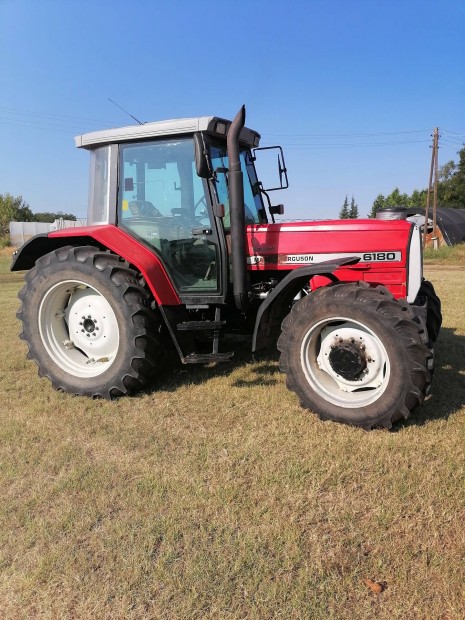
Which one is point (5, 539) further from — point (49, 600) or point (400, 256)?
point (400, 256)

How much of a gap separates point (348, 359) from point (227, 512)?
4.85 feet

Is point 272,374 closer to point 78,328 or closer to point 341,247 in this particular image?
point 341,247

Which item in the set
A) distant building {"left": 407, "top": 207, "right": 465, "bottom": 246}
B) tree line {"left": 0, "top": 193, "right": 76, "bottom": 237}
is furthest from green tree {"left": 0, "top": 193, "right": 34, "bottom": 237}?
distant building {"left": 407, "top": 207, "right": 465, "bottom": 246}

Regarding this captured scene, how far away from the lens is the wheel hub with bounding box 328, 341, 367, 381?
3562mm

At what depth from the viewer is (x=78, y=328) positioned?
454cm

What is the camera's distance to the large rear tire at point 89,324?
4.13 m

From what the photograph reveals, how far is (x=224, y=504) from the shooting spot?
265cm

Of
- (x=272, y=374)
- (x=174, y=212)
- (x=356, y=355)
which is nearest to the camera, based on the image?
(x=356, y=355)

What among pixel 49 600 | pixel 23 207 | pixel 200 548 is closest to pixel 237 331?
pixel 200 548

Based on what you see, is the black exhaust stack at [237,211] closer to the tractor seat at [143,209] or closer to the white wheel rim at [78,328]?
the tractor seat at [143,209]

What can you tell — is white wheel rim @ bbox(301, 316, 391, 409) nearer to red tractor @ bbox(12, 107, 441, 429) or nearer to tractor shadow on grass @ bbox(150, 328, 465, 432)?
red tractor @ bbox(12, 107, 441, 429)

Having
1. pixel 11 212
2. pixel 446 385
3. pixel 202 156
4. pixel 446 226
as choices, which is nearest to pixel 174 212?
pixel 202 156

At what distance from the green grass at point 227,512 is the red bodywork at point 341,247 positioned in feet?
3.56

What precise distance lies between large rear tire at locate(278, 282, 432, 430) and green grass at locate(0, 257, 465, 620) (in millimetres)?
179
